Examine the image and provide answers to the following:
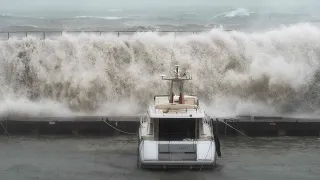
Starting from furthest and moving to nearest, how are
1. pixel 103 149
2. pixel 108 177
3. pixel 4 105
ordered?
1. pixel 4 105
2. pixel 103 149
3. pixel 108 177

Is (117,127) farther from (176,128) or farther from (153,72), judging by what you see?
(153,72)

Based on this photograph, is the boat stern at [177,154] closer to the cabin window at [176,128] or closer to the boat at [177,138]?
the boat at [177,138]

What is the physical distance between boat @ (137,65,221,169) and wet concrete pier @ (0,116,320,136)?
2.80 meters

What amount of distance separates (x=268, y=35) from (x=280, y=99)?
18.9ft

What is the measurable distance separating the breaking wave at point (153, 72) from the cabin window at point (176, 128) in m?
6.79

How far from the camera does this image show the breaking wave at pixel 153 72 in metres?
28.7

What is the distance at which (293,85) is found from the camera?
2962 cm

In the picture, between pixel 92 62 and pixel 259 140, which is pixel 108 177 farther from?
pixel 92 62

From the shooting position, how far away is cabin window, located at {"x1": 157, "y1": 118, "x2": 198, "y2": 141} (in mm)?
21016

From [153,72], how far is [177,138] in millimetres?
10183

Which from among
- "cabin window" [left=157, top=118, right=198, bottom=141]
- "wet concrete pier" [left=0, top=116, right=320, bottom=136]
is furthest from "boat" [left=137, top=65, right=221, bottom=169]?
"wet concrete pier" [left=0, top=116, right=320, bottom=136]

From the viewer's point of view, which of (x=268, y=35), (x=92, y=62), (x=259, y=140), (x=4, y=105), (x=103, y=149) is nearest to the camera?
(x=103, y=149)

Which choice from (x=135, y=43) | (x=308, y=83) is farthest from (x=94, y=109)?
(x=308, y=83)

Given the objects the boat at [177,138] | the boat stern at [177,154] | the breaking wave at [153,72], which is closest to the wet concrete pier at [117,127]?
the breaking wave at [153,72]
